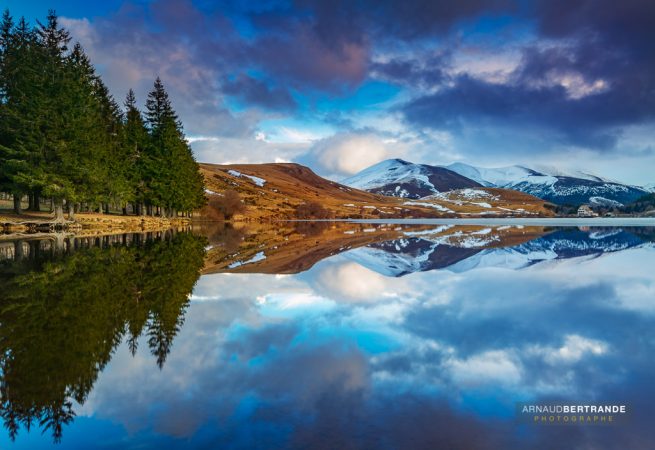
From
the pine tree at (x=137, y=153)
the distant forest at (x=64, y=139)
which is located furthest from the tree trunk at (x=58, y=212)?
the pine tree at (x=137, y=153)

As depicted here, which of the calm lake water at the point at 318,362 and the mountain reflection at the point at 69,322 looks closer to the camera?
the calm lake water at the point at 318,362

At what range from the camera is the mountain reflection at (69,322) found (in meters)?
6.68

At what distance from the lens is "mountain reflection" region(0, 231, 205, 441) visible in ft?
21.9

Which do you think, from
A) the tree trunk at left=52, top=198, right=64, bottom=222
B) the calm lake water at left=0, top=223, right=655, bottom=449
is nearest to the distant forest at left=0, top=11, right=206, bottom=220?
the tree trunk at left=52, top=198, right=64, bottom=222

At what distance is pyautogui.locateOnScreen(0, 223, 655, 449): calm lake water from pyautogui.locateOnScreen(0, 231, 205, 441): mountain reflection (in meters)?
0.05

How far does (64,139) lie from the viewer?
4697 centimetres

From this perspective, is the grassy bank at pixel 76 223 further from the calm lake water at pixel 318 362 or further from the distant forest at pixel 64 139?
the calm lake water at pixel 318 362

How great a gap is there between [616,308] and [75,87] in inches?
2146

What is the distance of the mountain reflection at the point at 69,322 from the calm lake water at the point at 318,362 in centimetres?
5

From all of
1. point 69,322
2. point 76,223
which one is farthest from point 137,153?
point 69,322

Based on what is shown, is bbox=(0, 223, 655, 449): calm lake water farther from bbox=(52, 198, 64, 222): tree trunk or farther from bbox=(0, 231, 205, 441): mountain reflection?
bbox=(52, 198, 64, 222): tree trunk

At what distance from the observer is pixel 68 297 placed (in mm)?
13359

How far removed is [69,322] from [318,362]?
6.45 metres

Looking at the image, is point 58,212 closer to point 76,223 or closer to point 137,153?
point 76,223
